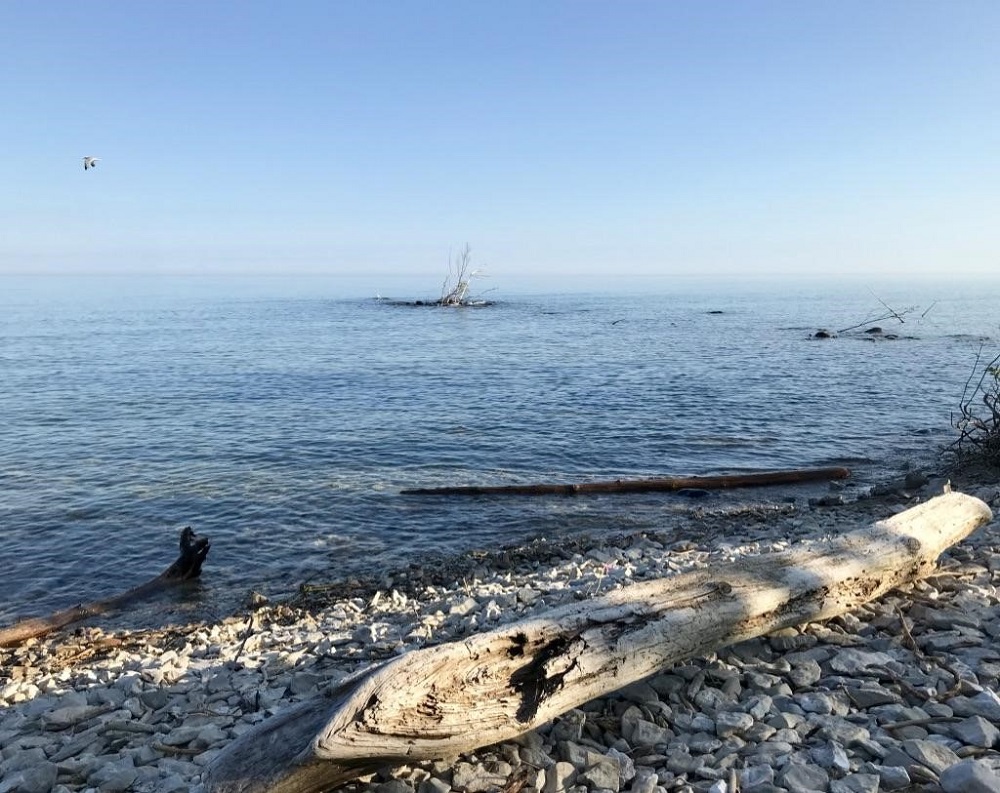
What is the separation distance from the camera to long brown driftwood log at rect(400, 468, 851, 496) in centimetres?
1728

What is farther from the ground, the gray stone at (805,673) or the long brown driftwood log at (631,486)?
the gray stone at (805,673)

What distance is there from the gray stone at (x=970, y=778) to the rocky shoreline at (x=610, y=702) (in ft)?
0.04

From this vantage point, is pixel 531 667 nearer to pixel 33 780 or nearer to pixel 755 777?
pixel 755 777

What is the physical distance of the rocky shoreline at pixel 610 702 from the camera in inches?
192

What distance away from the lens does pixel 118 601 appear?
11969mm

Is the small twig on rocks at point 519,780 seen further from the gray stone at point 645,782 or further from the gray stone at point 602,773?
the gray stone at point 645,782

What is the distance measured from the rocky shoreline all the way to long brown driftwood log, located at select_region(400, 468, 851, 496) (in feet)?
21.6

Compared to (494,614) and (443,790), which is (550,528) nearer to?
(494,614)

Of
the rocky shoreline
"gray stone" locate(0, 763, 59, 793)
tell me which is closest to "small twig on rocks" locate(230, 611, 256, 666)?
the rocky shoreline

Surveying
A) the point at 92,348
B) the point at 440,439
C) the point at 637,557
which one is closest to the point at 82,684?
the point at 637,557

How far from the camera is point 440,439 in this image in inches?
918

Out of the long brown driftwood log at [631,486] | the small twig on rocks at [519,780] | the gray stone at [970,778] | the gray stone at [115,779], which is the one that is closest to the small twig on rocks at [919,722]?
the gray stone at [970,778]

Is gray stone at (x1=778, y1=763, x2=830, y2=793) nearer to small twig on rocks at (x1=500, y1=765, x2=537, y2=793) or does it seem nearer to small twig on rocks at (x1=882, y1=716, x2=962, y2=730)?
small twig on rocks at (x1=882, y1=716, x2=962, y2=730)

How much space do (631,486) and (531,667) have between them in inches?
487
